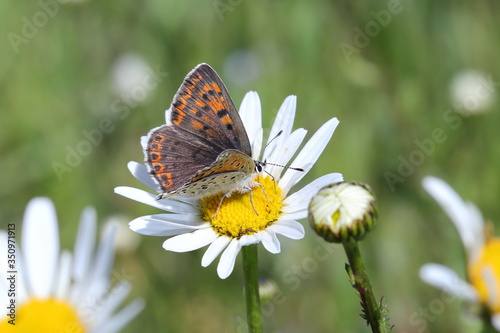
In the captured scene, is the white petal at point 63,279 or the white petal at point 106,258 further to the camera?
the white petal at point 63,279

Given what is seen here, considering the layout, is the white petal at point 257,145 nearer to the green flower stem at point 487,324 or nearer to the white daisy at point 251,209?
the white daisy at point 251,209

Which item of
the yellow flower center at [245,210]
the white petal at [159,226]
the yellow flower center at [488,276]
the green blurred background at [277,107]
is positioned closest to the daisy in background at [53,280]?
the white petal at [159,226]

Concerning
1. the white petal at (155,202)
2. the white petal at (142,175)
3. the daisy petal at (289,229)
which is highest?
the white petal at (142,175)

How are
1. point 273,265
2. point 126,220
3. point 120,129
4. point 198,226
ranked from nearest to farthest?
point 198,226, point 273,265, point 126,220, point 120,129

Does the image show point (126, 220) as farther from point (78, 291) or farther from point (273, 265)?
point (78, 291)

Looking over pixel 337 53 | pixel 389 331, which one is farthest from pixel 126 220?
pixel 389 331

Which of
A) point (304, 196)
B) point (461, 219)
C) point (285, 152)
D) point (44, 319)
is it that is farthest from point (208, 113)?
point (461, 219)

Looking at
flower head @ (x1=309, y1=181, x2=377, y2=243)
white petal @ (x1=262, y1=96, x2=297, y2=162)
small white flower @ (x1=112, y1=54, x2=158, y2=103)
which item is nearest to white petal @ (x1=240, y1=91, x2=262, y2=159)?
white petal @ (x1=262, y1=96, x2=297, y2=162)
